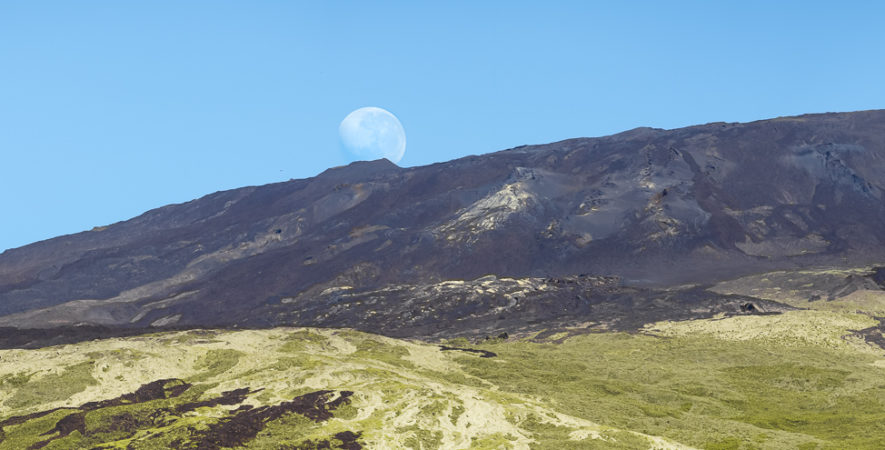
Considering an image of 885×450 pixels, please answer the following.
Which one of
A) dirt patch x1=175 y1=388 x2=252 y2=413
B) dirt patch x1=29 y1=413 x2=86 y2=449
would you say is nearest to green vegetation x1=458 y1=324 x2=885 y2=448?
dirt patch x1=175 y1=388 x2=252 y2=413

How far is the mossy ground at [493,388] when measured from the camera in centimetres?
7725

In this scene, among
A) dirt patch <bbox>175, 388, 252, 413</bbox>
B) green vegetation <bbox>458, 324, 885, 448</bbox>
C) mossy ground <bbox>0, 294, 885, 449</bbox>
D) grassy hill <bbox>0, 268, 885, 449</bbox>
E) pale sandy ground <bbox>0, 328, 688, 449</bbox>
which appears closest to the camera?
grassy hill <bbox>0, 268, 885, 449</bbox>

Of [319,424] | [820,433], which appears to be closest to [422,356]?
[319,424]

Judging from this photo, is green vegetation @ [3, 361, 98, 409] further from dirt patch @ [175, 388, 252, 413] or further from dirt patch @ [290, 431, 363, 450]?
dirt patch @ [290, 431, 363, 450]

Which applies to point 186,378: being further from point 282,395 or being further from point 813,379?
point 813,379

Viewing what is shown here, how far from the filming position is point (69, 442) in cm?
7444

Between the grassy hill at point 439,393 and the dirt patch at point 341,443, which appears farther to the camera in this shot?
the grassy hill at point 439,393

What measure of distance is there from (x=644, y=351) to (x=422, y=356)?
4401 centimetres

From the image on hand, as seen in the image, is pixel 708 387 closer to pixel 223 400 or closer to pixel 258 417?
pixel 258 417

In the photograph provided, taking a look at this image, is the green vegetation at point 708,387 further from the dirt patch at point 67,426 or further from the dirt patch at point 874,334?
the dirt patch at point 67,426

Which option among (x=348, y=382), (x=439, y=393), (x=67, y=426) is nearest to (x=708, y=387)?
(x=439, y=393)

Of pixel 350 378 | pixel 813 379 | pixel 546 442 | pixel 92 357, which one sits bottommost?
pixel 813 379

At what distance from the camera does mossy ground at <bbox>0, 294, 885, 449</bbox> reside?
7725cm

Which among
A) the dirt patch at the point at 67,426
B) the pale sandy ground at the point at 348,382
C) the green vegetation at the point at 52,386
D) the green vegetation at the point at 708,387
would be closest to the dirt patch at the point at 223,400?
the pale sandy ground at the point at 348,382
